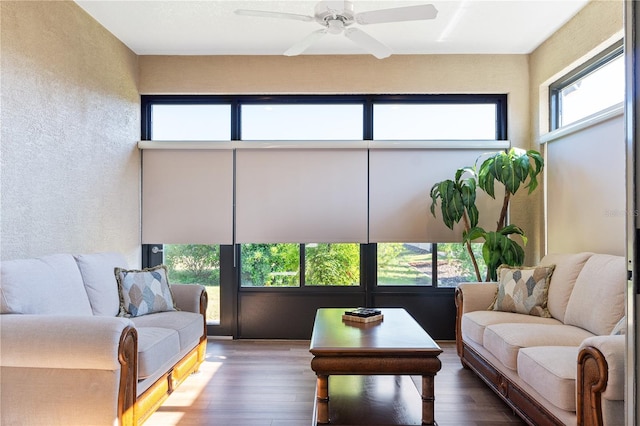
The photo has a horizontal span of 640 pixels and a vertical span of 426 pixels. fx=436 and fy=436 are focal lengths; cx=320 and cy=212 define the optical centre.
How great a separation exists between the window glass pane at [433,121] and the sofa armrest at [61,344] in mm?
3369

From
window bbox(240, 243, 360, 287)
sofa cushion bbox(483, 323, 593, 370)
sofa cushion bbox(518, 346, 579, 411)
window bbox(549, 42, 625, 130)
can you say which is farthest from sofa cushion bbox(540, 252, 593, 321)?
window bbox(240, 243, 360, 287)

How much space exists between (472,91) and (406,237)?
170 centimetres

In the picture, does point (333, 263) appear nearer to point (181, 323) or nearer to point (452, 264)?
point (452, 264)

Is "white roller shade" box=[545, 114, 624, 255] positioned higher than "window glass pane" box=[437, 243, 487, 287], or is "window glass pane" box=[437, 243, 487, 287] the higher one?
"white roller shade" box=[545, 114, 624, 255]

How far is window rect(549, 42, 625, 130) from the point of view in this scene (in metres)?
3.39

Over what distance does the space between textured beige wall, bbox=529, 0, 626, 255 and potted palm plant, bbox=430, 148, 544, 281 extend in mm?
387

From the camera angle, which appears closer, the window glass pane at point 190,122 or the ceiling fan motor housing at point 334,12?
the ceiling fan motor housing at point 334,12

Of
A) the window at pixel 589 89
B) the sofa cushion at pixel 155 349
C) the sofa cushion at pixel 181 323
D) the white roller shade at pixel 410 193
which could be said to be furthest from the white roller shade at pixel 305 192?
the window at pixel 589 89

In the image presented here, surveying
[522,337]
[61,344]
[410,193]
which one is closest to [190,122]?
[410,193]

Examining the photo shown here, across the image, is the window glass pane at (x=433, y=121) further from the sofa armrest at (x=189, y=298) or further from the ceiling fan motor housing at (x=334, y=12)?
the sofa armrest at (x=189, y=298)

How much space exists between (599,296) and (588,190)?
1.18 meters

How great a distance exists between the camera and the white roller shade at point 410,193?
4.61 metres

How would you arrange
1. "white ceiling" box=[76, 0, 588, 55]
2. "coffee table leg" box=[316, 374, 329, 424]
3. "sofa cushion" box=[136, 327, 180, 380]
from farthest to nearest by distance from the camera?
"white ceiling" box=[76, 0, 588, 55] < "sofa cushion" box=[136, 327, 180, 380] < "coffee table leg" box=[316, 374, 329, 424]

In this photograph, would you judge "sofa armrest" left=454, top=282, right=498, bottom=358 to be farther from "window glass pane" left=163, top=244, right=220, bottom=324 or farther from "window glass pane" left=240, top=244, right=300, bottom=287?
"window glass pane" left=163, top=244, right=220, bottom=324
